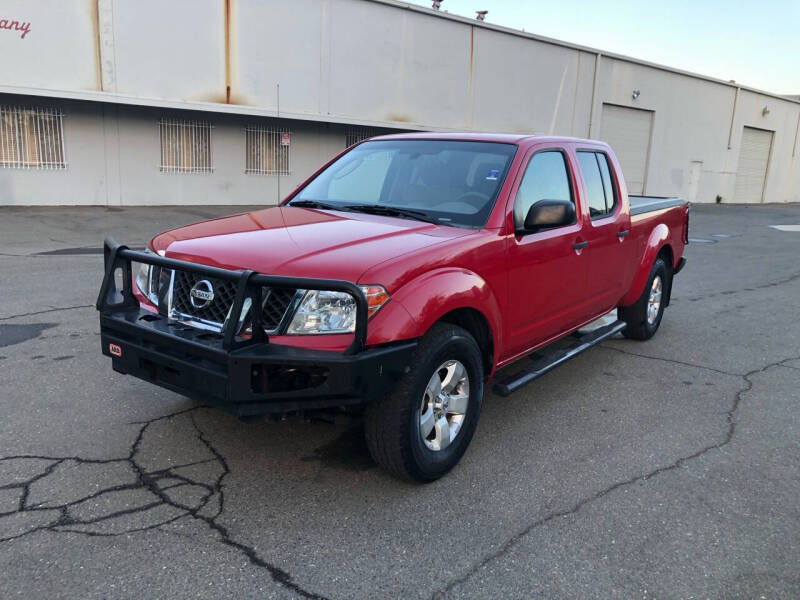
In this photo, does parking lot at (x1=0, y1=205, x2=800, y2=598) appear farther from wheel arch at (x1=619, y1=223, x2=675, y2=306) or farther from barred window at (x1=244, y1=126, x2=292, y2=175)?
barred window at (x1=244, y1=126, x2=292, y2=175)

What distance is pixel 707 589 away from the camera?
2773 mm

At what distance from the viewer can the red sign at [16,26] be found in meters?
15.9

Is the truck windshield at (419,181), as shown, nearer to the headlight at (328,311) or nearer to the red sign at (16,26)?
the headlight at (328,311)

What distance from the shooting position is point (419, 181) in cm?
442

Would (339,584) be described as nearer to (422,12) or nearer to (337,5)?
(337,5)

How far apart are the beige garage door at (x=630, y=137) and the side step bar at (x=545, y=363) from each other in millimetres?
26295

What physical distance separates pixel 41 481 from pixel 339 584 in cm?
173

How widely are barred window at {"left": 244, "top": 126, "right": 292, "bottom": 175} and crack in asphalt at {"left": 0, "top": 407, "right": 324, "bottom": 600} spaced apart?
1781 centimetres

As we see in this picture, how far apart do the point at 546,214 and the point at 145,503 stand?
272 centimetres

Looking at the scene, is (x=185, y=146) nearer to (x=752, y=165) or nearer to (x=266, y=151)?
(x=266, y=151)

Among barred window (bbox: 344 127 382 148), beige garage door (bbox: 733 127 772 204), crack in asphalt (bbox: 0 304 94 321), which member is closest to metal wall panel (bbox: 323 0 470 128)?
barred window (bbox: 344 127 382 148)

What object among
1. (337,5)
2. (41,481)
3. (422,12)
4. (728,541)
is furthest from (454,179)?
(422,12)

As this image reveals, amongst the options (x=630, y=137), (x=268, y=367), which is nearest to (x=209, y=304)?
(x=268, y=367)

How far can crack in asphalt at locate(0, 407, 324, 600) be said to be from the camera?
2890 mm
